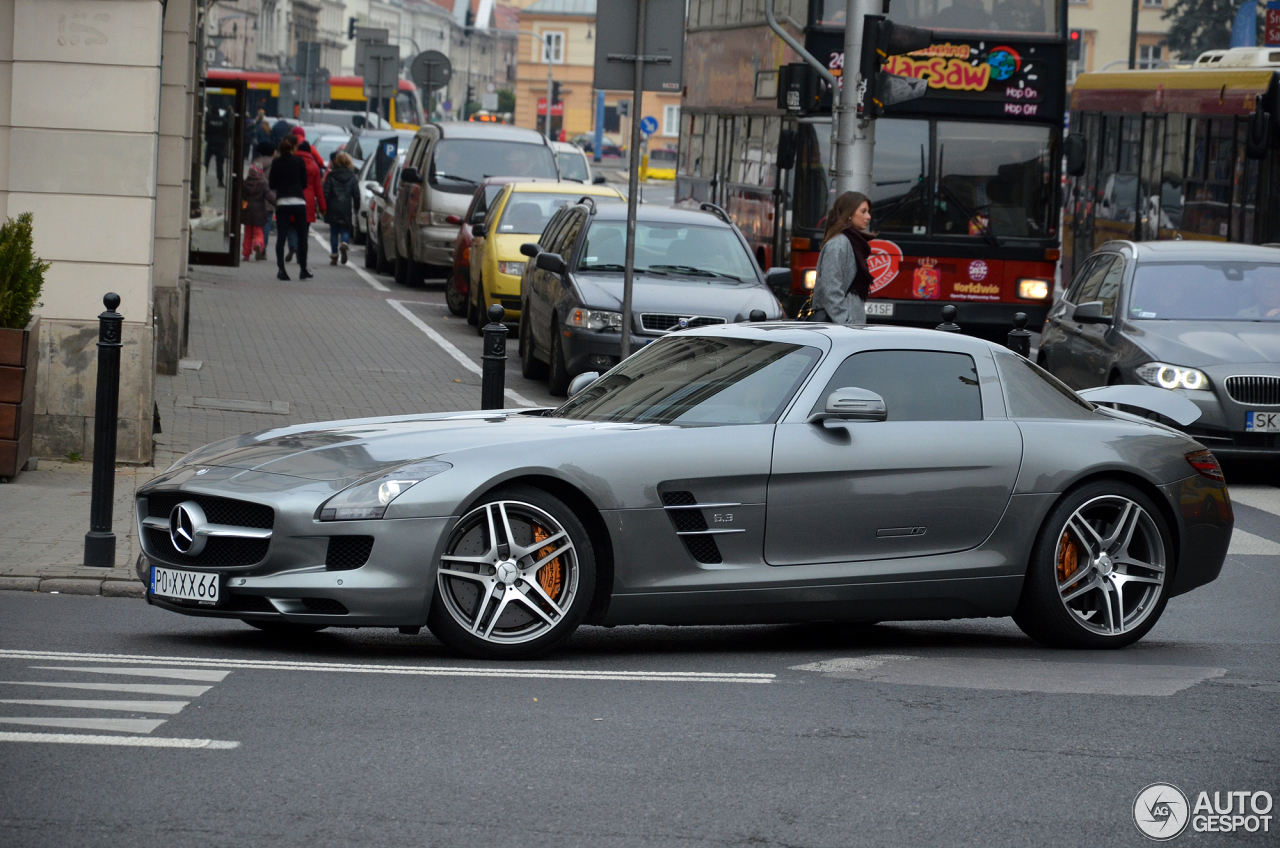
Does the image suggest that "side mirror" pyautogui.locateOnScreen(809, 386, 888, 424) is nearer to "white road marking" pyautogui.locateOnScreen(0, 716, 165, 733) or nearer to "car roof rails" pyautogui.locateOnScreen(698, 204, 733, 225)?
"white road marking" pyautogui.locateOnScreen(0, 716, 165, 733)

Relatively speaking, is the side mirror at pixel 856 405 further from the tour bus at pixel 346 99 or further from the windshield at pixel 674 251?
the tour bus at pixel 346 99

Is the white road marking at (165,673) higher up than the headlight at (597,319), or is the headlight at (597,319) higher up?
the headlight at (597,319)

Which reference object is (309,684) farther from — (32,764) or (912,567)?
(912,567)

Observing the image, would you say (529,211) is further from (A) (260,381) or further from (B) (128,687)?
(B) (128,687)

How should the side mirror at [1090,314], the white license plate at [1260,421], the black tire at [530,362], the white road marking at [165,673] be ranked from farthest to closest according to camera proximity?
the black tire at [530,362], the side mirror at [1090,314], the white license plate at [1260,421], the white road marking at [165,673]

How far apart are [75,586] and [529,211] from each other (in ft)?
44.9

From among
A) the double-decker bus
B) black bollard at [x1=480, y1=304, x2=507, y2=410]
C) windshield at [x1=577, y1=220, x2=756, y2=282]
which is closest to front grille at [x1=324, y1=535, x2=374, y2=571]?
black bollard at [x1=480, y1=304, x2=507, y2=410]

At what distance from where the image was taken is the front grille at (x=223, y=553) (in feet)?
22.2

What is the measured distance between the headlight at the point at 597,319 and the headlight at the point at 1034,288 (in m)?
5.28

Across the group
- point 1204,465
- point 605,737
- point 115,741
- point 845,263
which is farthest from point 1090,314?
point 115,741

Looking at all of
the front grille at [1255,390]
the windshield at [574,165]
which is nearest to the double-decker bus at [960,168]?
the front grille at [1255,390]

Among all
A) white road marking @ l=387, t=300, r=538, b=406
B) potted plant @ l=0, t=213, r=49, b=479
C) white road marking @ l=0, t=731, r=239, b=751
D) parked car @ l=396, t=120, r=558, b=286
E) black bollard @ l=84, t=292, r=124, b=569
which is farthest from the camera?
parked car @ l=396, t=120, r=558, b=286

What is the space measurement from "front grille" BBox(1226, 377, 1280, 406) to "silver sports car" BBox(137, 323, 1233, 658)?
16.6 feet

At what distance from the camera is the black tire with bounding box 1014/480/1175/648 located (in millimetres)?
7785
